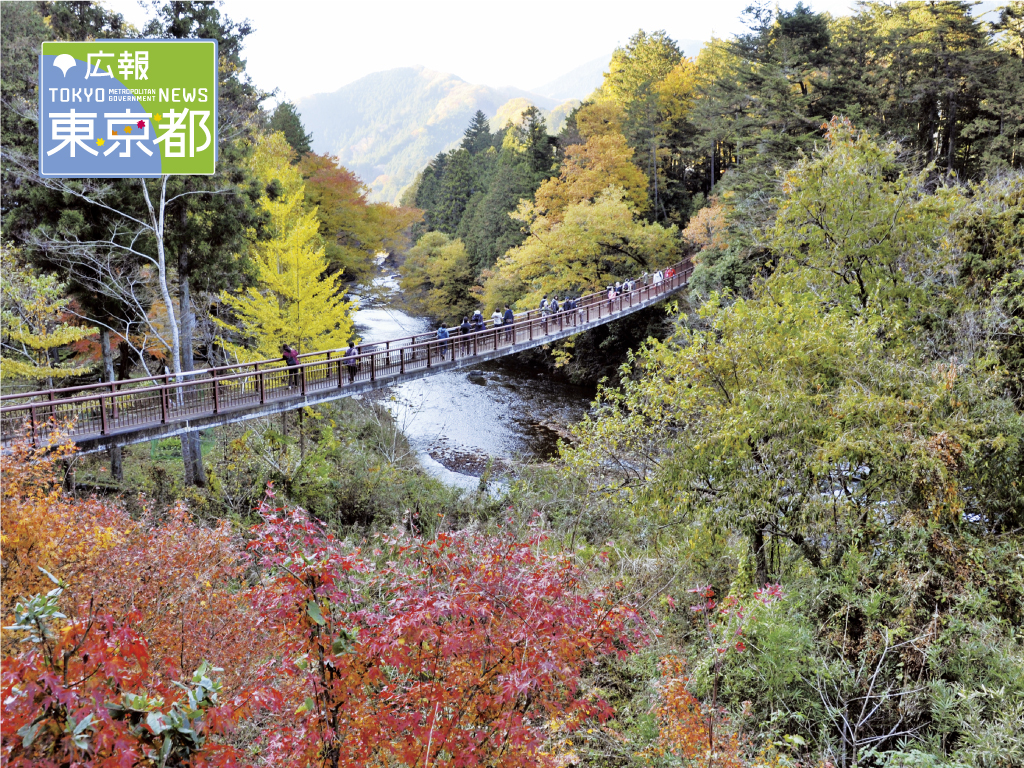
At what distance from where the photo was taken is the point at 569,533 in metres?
11.5

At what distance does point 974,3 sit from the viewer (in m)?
21.0

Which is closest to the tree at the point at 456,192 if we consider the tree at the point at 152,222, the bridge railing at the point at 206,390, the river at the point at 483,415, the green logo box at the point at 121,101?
the river at the point at 483,415

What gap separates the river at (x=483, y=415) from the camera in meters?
18.0

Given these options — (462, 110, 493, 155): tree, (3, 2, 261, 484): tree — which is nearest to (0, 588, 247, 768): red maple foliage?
(3, 2, 261, 484): tree

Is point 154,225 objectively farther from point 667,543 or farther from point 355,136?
point 355,136

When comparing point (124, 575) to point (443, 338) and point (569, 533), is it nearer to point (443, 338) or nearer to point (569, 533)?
point (569, 533)

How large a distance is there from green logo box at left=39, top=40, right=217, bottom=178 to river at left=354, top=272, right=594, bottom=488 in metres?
9.66

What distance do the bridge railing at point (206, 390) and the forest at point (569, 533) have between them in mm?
706

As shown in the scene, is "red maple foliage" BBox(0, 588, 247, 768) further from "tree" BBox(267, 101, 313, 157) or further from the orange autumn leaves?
"tree" BBox(267, 101, 313, 157)

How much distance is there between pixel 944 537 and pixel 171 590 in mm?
8059

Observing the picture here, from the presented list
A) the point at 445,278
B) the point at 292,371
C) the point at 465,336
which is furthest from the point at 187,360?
the point at 445,278

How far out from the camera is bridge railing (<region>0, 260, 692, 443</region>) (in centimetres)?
891

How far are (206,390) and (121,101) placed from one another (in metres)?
5.38

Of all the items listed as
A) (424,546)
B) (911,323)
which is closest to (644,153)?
(911,323)
